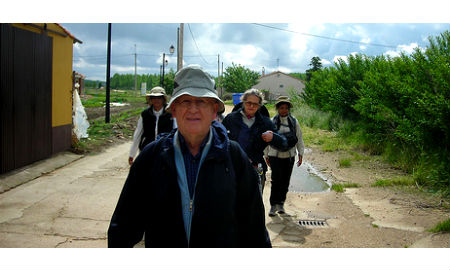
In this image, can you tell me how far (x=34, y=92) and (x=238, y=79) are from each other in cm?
6069

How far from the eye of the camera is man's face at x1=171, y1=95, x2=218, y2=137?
1984 millimetres

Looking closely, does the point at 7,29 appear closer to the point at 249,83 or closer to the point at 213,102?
the point at 213,102

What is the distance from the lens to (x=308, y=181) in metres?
8.55

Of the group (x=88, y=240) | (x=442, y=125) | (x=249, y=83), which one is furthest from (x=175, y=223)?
(x=249, y=83)

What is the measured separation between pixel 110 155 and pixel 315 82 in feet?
55.8

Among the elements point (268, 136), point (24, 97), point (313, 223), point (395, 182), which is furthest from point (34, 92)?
point (395, 182)

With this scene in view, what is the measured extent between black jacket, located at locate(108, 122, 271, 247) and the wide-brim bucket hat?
0.23 meters

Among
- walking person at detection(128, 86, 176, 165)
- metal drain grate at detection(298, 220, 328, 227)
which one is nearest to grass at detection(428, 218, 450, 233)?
metal drain grate at detection(298, 220, 328, 227)

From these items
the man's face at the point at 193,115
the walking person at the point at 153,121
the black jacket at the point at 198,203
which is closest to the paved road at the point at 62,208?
the walking person at the point at 153,121

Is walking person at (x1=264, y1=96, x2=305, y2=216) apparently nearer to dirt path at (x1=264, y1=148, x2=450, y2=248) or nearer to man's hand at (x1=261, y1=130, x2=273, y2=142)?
dirt path at (x1=264, y1=148, x2=450, y2=248)

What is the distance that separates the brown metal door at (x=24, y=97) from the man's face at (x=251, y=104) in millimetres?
5398

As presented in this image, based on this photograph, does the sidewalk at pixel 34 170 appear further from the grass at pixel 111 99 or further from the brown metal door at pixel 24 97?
the grass at pixel 111 99

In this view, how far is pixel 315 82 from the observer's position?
24422 millimetres

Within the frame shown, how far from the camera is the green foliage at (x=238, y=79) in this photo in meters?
67.9
